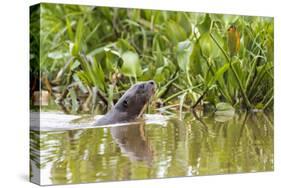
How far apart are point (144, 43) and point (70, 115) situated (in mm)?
538

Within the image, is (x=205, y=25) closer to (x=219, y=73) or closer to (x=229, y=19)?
(x=229, y=19)

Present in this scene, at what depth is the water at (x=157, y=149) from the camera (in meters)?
3.68

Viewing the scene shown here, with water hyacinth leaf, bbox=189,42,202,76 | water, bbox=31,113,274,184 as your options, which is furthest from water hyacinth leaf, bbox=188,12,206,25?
water, bbox=31,113,274,184

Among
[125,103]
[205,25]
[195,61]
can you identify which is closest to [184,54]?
[195,61]

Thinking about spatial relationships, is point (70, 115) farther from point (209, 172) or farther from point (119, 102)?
point (209, 172)

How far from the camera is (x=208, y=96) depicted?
4.12 meters

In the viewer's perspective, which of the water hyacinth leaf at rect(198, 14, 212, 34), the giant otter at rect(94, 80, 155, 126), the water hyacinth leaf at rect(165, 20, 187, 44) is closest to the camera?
the giant otter at rect(94, 80, 155, 126)

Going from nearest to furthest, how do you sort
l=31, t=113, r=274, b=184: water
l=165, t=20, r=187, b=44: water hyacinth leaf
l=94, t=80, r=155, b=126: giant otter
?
l=31, t=113, r=274, b=184: water, l=94, t=80, r=155, b=126: giant otter, l=165, t=20, r=187, b=44: water hyacinth leaf

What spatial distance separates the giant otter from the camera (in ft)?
12.6

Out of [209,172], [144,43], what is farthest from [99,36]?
[209,172]

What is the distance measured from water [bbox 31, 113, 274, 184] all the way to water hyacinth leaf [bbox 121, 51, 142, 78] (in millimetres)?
243

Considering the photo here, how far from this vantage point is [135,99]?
3.93 metres

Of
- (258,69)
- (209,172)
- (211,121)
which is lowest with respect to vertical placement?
(209,172)

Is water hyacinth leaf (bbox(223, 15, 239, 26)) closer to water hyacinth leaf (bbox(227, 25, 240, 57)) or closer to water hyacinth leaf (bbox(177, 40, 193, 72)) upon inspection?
water hyacinth leaf (bbox(227, 25, 240, 57))
